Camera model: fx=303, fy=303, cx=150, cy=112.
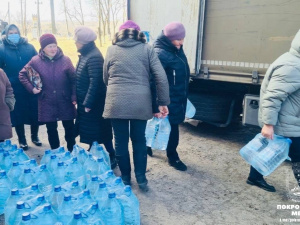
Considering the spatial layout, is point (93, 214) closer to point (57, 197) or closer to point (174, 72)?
point (57, 197)

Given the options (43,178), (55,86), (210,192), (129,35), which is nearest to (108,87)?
(129,35)

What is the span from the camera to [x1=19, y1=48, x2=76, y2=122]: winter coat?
12.1 feet

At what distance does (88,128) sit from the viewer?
363 centimetres

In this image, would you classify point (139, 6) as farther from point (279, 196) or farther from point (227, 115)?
point (279, 196)

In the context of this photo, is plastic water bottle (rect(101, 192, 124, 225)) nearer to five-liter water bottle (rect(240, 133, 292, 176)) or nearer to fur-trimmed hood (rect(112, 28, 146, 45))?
fur-trimmed hood (rect(112, 28, 146, 45))

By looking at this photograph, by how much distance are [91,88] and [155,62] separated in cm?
82

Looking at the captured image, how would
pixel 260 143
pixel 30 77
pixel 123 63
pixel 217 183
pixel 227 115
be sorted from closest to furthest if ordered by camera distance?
pixel 123 63
pixel 260 143
pixel 217 183
pixel 30 77
pixel 227 115

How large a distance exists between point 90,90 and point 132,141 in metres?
0.74

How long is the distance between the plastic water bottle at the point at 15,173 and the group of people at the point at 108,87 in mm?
547

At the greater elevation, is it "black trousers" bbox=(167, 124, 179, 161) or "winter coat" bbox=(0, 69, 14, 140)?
"winter coat" bbox=(0, 69, 14, 140)

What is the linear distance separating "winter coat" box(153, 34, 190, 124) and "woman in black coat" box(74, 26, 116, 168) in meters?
0.71

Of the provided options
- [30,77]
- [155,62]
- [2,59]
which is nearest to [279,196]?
[155,62]

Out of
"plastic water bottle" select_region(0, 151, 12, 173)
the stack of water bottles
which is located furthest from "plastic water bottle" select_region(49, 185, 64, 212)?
"plastic water bottle" select_region(0, 151, 12, 173)

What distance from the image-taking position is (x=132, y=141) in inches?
127
